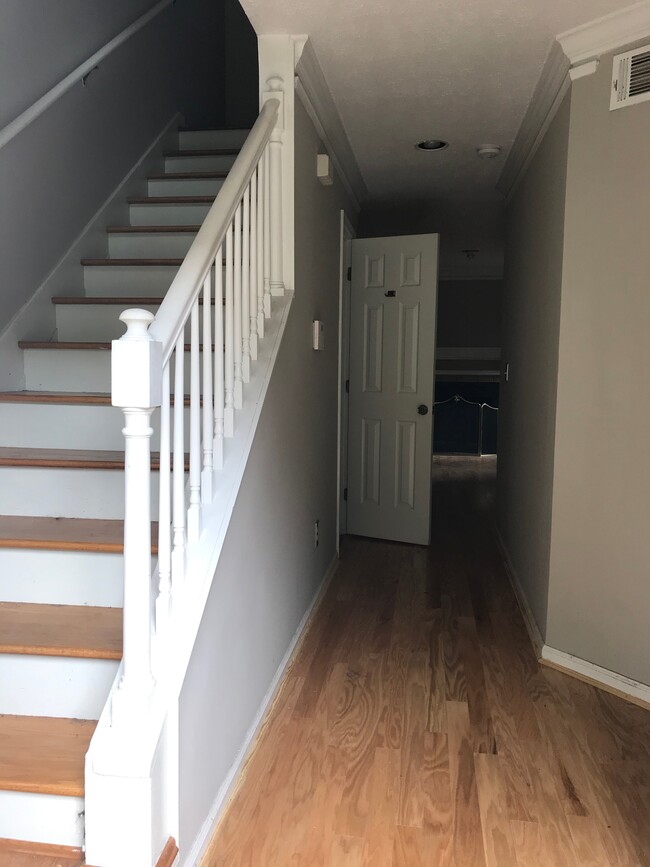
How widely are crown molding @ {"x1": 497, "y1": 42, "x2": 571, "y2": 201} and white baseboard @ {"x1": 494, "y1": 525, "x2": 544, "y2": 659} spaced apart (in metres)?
2.21

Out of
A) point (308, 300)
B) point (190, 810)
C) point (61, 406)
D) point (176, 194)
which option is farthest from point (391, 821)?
point (176, 194)

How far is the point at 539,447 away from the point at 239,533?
62.9 inches

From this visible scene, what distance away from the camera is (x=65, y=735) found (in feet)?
4.91

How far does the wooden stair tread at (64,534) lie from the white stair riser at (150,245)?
1497mm

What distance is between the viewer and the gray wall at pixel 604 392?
2291mm

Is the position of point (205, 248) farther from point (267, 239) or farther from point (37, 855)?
point (37, 855)

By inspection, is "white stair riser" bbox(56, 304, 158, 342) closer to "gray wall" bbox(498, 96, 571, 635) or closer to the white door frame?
the white door frame

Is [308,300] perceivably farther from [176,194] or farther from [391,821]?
[391,821]

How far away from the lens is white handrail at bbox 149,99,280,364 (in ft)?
4.53

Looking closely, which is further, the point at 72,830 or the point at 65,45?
the point at 65,45

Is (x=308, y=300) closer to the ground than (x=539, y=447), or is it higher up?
higher up

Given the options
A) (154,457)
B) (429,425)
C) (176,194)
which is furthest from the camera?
(429,425)

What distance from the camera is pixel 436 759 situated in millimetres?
1985

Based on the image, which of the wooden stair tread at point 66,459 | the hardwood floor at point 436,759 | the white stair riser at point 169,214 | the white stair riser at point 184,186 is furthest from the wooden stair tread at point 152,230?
the hardwood floor at point 436,759
